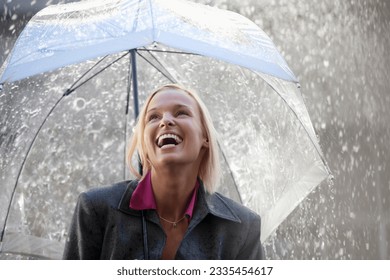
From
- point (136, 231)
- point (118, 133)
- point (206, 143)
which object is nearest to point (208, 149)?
point (206, 143)

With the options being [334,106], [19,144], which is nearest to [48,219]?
[19,144]

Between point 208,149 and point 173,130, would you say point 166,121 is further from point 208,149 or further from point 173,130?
point 208,149

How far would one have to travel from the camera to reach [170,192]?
6.47 feet

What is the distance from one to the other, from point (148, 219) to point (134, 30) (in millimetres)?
459

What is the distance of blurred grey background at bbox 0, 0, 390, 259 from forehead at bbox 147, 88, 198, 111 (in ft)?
15.7

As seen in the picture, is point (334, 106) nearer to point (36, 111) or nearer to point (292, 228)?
point (292, 228)

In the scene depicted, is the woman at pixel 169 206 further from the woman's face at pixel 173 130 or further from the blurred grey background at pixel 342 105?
the blurred grey background at pixel 342 105

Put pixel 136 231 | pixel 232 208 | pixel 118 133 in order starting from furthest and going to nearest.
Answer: pixel 118 133
pixel 232 208
pixel 136 231

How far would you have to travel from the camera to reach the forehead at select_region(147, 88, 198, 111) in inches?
77.8

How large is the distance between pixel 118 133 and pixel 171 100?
24.3 inches

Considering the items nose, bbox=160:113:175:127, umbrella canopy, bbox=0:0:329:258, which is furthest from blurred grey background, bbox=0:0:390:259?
nose, bbox=160:113:175:127

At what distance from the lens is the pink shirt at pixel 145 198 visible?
1.92 metres

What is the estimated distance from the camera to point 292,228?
6785 millimetres

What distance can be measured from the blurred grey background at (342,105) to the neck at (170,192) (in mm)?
4789
